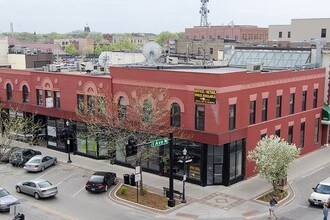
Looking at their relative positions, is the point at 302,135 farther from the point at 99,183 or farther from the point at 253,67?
the point at 99,183

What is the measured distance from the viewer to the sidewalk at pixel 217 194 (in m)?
31.0

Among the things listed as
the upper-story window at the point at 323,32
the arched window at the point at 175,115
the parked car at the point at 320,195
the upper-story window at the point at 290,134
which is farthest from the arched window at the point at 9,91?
the upper-story window at the point at 323,32

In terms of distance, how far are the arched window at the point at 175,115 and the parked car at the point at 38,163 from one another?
12.9m

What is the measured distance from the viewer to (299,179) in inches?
1533

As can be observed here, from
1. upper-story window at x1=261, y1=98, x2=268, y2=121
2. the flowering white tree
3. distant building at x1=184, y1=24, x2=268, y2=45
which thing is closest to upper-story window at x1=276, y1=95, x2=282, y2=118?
upper-story window at x1=261, y1=98, x2=268, y2=121

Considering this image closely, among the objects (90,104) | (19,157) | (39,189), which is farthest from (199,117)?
(19,157)

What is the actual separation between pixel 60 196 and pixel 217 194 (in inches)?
481

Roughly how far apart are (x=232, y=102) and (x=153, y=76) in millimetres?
7316

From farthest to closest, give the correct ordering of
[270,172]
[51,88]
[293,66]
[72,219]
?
[293,66]
[51,88]
[270,172]
[72,219]

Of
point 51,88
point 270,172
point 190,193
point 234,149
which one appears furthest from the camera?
point 51,88

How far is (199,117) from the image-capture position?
120ft

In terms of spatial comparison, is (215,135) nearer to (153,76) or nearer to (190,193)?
(190,193)

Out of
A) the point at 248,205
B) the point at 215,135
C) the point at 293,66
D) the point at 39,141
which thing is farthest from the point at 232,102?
the point at 39,141

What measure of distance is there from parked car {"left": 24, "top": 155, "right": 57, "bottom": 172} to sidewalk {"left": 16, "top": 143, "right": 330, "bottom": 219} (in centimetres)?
252
